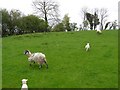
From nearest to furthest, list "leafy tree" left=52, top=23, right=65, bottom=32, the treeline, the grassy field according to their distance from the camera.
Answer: the grassy field < the treeline < "leafy tree" left=52, top=23, right=65, bottom=32

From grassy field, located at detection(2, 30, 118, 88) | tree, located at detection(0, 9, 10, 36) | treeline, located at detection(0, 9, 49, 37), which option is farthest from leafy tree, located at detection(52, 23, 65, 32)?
grassy field, located at detection(2, 30, 118, 88)

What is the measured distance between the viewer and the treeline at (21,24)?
74562 millimetres

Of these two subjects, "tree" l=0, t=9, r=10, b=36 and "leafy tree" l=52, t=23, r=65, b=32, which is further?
"leafy tree" l=52, t=23, r=65, b=32

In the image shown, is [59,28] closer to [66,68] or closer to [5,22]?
[5,22]

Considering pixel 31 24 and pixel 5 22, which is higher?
pixel 5 22

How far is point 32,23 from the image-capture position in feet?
253

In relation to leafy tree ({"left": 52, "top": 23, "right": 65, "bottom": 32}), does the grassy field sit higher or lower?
lower

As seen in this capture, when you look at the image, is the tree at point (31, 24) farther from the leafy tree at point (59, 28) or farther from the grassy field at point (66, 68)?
the grassy field at point (66, 68)

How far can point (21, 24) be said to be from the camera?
249 ft

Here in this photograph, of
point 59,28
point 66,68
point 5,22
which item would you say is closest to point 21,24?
point 5,22

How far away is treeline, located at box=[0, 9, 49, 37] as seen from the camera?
7456 cm

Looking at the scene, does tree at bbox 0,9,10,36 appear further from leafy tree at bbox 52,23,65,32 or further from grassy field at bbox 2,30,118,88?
grassy field at bbox 2,30,118,88

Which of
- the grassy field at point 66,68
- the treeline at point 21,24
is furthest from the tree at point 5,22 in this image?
the grassy field at point 66,68

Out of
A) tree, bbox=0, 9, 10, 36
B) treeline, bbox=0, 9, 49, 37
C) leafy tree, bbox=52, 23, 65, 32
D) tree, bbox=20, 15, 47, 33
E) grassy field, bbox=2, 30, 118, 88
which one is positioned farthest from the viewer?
leafy tree, bbox=52, 23, 65, 32
